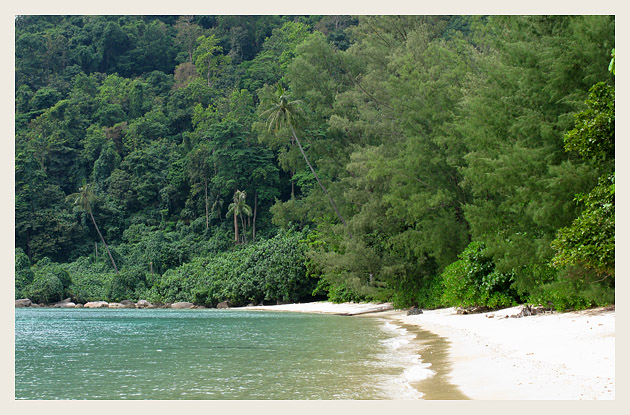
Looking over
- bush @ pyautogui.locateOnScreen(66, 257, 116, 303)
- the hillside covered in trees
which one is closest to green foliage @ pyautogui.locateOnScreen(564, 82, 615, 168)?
the hillside covered in trees

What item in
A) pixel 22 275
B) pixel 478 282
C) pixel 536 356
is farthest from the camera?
pixel 22 275

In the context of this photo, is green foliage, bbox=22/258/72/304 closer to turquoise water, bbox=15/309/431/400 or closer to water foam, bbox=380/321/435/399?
turquoise water, bbox=15/309/431/400

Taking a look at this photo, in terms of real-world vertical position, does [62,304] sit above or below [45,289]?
below

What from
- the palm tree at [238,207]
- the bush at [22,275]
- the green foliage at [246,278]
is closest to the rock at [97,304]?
the green foliage at [246,278]

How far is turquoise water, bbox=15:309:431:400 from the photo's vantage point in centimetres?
834

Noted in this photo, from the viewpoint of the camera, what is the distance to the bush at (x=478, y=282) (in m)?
17.7

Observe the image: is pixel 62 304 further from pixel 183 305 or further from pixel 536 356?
pixel 536 356

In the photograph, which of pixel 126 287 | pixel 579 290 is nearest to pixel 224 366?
pixel 579 290

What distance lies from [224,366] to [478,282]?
9.89 metres

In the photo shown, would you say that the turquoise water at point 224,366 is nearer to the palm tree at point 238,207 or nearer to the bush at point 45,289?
the bush at point 45,289

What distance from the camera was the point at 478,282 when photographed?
18375 mm

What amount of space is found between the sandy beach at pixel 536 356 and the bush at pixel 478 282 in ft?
6.35

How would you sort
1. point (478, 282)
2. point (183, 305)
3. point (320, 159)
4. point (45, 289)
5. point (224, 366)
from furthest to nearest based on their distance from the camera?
point (45, 289), point (183, 305), point (320, 159), point (478, 282), point (224, 366)

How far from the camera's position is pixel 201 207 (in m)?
57.0
